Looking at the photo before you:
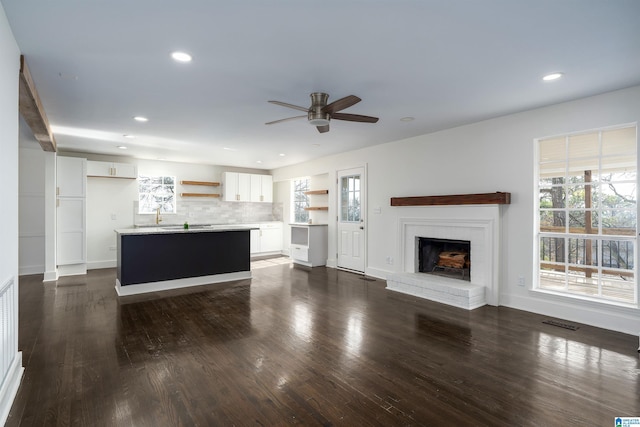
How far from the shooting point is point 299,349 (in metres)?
3.01

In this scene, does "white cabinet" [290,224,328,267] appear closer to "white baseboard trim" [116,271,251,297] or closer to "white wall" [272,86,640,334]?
"white wall" [272,86,640,334]

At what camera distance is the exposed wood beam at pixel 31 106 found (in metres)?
2.81

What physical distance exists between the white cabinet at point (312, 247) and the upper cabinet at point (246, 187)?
194 cm

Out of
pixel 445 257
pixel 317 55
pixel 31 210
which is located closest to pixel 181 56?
pixel 317 55

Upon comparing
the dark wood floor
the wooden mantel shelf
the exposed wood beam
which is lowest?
the dark wood floor

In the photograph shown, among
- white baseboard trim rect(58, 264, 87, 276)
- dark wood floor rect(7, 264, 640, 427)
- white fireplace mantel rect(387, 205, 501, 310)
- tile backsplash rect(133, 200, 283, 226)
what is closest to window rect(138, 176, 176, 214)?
tile backsplash rect(133, 200, 283, 226)

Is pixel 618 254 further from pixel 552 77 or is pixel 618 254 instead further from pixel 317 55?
pixel 317 55

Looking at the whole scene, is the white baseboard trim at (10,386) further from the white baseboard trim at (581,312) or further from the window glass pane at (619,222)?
the window glass pane at (619,222)

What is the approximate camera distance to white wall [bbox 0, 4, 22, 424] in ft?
6.84

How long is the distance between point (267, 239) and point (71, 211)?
4.45 meters

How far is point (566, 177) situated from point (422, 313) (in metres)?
2.38

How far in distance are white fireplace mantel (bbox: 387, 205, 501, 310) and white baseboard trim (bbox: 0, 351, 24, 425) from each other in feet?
14.6

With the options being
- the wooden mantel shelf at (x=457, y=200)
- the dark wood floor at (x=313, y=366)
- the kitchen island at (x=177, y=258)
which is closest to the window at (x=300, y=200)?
the kitchen island at (x=177, y=258)

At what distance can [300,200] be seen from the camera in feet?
30.2
